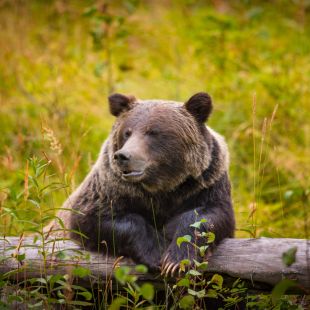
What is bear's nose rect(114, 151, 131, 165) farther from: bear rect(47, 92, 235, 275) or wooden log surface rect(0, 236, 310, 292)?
wooden log surface rect(0, 236, 310, 292)

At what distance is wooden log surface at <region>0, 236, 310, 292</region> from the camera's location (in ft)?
12.8

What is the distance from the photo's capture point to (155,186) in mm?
4824

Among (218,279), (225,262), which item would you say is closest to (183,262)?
(218,279)

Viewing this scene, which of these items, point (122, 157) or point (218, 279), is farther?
point (122, 157)

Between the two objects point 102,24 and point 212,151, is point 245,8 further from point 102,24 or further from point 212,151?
point 212,151

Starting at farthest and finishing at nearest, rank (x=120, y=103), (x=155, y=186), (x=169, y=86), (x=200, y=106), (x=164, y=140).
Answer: (x=169, y=86) → (x=120, y=103) → (x=200, y=106) → (x=164, y=140) → (x=155, y=186)

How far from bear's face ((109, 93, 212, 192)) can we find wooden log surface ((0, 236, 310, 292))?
692mm

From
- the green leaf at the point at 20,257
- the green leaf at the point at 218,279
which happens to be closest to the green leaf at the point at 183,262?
the green leaf at the point at 218,279

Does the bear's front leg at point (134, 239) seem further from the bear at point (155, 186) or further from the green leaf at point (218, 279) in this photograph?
the green leaf at point (218, 279)

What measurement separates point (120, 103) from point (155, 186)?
87 cm

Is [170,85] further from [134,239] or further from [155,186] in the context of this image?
[134,239]

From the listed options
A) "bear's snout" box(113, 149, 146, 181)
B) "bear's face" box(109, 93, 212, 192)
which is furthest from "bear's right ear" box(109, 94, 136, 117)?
"bear's snout" box(113, 149, 146, 181)

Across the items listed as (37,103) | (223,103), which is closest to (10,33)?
(37,103)

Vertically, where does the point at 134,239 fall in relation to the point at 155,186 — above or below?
below
